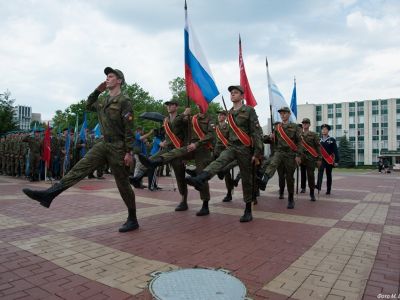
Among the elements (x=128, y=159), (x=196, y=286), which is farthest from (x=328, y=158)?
(x=196, y=286)

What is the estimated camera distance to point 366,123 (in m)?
84.3

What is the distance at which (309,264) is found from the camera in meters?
3.70

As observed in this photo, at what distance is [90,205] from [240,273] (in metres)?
4.79

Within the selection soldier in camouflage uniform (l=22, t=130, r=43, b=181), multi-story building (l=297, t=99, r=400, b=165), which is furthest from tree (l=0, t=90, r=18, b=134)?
multi-story building (l=297, t=99, r=400, b=165)

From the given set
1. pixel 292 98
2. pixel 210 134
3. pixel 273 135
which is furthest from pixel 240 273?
pixel 292 98

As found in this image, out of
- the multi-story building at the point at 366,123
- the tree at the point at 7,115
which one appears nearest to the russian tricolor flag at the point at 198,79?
the tree at the point at 7,115

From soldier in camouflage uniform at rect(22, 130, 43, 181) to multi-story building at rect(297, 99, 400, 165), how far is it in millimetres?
77414

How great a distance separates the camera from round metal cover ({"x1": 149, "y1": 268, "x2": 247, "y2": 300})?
2.85 meters

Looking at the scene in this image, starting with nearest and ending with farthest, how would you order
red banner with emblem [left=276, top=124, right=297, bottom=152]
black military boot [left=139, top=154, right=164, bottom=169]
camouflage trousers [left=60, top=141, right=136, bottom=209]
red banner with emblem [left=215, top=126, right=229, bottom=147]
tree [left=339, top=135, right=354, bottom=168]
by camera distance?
camouflage trousers [left=60, top=141, right=136, bottom=209], black military boot [left=139, top=154, right=164, bottom=169], red banner with emblem [left=215, top=126, right=229, bottom=147], red banner with emblem [left=276, top=124, right=297, bottom=152], tree [left=339, top=135, right=354, bottom=168]

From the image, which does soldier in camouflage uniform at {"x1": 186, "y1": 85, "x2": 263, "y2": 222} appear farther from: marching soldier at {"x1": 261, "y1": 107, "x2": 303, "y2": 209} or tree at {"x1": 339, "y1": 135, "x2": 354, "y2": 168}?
tree at {"x1": 339, "y1": 135, "x2": 354, "y2": 168}

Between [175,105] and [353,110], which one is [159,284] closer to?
[175,105]

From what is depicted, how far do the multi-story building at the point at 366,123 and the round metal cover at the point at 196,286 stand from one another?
8371 centimetres

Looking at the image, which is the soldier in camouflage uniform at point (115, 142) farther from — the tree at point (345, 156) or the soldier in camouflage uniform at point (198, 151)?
the tree at point (345, 156)

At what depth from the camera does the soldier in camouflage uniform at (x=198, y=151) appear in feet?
19.6
